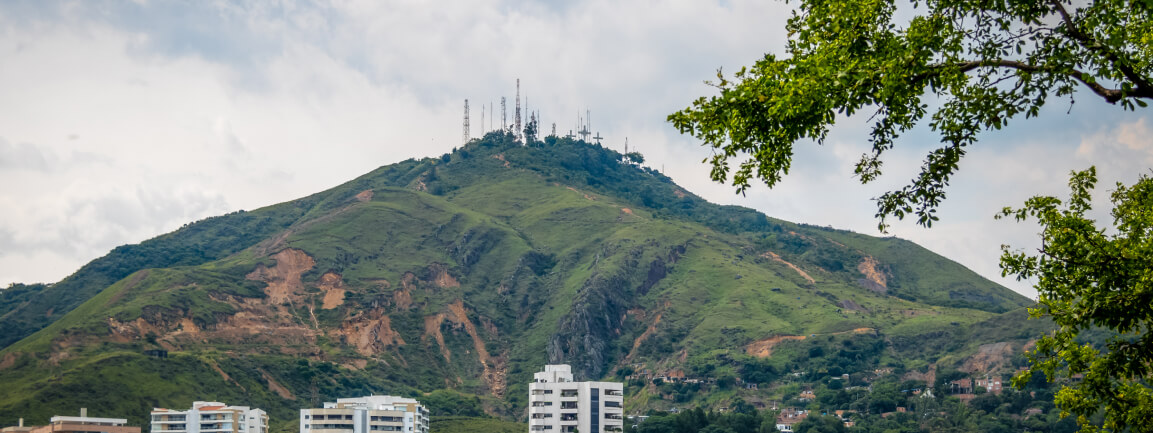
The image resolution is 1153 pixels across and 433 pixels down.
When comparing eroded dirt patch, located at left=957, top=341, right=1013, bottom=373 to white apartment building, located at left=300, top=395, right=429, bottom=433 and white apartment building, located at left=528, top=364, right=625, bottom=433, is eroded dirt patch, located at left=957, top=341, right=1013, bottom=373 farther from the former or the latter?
white apartment building, located at left=300, top=395, right=429, bottom=433

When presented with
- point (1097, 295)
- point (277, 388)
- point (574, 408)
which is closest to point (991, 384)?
point (574, 408)

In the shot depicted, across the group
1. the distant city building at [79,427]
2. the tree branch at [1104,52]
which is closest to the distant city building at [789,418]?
the distant city building at [79,427]

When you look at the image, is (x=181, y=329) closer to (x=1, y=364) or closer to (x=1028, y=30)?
(x=1, y=364)

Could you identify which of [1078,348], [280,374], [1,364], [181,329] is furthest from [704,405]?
[1078,348]

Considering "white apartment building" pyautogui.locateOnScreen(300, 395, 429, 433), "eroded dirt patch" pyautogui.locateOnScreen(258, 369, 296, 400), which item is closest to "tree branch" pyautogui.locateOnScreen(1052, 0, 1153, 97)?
"white apartment building" pyautogui.locateOnScreen(300, 395, 429, 433)

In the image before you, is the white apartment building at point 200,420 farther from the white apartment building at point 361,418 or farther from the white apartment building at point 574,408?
the white apartment building at point 574,408

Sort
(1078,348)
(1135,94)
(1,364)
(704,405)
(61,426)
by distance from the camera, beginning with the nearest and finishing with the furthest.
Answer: (1135,94) < (1078,348) < (61,426) < (1,364) < (704,405)

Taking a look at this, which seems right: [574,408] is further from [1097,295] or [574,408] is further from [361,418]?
[1097,295]
